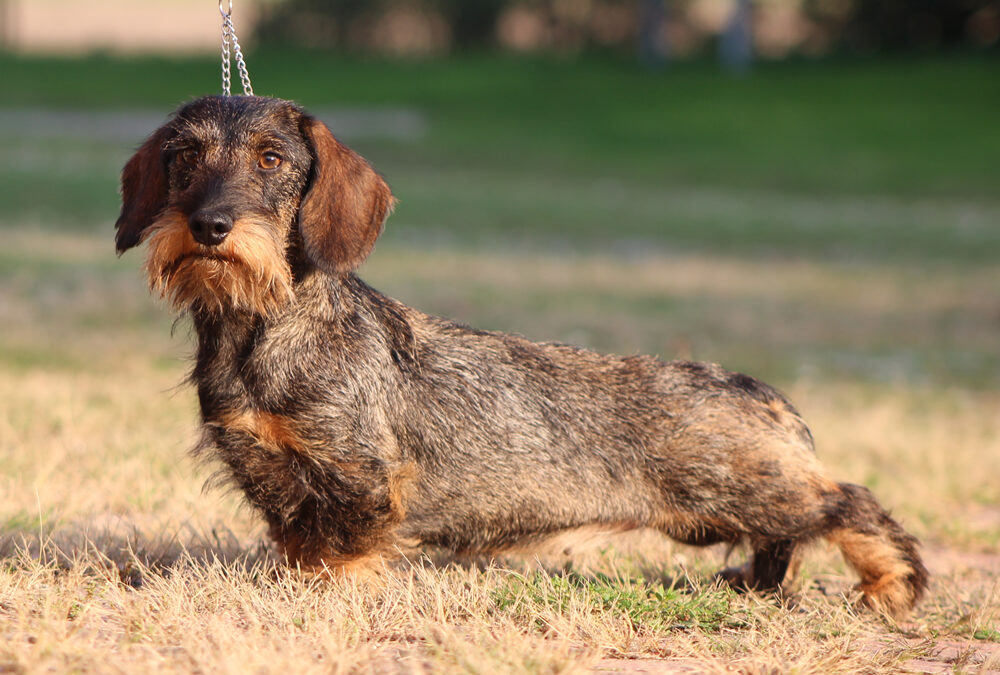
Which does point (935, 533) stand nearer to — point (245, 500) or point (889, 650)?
point (889, 650)

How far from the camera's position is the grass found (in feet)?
13.8

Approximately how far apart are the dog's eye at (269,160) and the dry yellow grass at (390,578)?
32.7 inches

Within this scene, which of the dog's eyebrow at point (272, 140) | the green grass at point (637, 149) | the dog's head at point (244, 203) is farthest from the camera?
the green grass at point (637, 149)

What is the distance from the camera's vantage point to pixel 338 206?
4566 millimetres

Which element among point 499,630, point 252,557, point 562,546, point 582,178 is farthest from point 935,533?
point 582,178

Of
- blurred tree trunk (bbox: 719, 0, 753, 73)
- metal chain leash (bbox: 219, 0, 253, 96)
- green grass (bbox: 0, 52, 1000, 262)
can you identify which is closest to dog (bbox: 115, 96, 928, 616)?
metal chain leash (bbox: 219, 0, 253, 96)

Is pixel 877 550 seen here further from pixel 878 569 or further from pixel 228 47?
pixel 228 47

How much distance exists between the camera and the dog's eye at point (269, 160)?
4.60m

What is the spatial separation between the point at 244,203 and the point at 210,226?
20cm

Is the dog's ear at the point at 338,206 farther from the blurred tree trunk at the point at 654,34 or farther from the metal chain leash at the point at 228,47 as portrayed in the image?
the blurred tree trunk at the point at 654,34

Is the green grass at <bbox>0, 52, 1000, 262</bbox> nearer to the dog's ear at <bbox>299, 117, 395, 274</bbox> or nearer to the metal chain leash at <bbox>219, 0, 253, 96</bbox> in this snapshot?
the metal chain leash at <bbox>219, 0, 253, 96</bbox>

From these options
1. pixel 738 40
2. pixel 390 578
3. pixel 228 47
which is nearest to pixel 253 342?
pixel 390 578

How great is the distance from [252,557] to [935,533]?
359 centimetres

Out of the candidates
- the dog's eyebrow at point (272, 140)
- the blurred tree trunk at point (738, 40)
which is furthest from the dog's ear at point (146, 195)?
the blurred tree trunk at point (738, 40)
